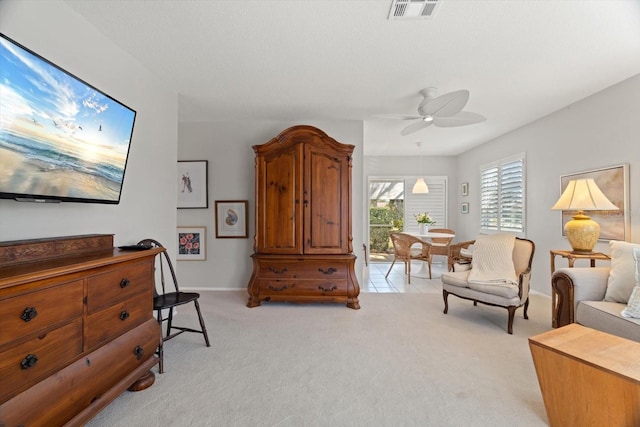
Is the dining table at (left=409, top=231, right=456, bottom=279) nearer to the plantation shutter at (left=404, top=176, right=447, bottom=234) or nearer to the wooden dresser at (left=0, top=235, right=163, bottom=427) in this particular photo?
the plantation shutter at (left=404, top=176, right=447, bottom=234)

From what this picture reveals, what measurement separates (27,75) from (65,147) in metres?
0.42

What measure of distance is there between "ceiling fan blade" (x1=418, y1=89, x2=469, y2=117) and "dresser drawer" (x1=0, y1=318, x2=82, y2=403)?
309 centimetres

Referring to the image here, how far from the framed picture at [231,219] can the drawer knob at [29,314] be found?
321 cm

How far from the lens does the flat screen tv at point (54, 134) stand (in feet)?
4.81

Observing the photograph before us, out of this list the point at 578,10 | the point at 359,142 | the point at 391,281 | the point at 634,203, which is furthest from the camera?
the point at 391,281

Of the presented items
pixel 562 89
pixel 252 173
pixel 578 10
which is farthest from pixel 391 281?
pixel 578 10

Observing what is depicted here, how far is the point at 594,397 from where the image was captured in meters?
1.52

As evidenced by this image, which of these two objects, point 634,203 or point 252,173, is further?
point 252,173

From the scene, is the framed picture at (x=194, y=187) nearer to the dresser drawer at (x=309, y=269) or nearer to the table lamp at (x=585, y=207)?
the dresser drawer at (x=309, y=269)

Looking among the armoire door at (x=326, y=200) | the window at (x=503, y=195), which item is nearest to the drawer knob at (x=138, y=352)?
the armoire door at (x=326, y=200)

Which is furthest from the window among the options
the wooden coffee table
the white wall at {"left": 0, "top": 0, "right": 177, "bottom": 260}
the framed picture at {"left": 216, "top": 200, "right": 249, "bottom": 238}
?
the white wall at {"left": 0, "top": 0, "right": 177, "bottom": 260}

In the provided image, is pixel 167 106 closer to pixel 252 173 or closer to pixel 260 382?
pixel 252 173

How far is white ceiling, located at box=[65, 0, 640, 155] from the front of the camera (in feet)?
6.80

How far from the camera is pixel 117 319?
172cm
